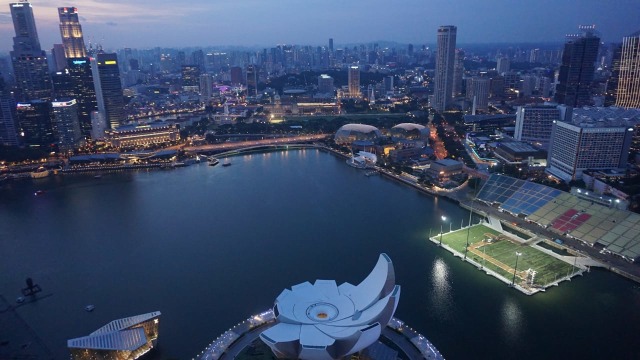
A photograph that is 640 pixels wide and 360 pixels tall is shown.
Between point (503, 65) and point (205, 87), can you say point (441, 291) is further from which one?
point (503, 65)

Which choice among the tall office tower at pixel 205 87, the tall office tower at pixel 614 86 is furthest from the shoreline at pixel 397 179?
the tall office tower at pixel 614 86

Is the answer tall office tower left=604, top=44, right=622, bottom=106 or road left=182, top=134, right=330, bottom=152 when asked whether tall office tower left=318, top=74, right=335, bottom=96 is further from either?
tall office tower left=604, top=44, right=622, bottom=106

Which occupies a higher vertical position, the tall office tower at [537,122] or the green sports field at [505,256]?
the tall office tower at [537,122]

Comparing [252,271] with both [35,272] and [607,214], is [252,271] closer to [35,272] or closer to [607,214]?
[35,272]

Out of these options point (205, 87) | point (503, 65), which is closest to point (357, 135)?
point (205, 87)

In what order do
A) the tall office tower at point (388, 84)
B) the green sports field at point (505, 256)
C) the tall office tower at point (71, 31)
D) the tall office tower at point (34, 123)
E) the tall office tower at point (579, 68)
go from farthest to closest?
the tall office tower at point (388, 84), the tall office tower at point (71, 31), the tall office tower at point (579, 68), the tall office tower at point (34, 123), the green sports field at point (505, 256)

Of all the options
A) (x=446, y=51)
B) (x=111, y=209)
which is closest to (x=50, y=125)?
(x=111, y=209)

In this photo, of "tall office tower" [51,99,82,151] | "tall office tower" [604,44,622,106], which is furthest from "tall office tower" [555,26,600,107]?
"tall office tower" [51,99,82,151]

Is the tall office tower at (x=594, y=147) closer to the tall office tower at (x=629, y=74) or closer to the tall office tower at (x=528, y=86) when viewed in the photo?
the tall office tower at (x=629, y=74)
